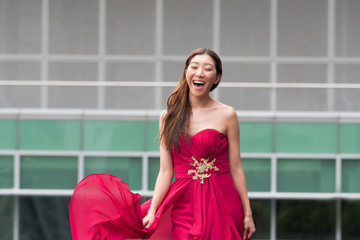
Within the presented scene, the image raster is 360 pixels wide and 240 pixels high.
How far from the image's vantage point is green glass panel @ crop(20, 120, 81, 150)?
11.0 m

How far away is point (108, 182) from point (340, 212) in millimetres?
7719

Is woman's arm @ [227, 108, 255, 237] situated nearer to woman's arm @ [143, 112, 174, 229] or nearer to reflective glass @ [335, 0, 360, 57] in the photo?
woman's arm @ [143, 112, 174, 229]

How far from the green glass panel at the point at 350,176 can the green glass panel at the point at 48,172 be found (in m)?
4.48

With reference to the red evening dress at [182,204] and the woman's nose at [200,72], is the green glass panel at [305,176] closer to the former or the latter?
the red evening dress at [182,204]

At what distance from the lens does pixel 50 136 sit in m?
11.0

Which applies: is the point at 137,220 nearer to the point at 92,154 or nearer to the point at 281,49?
the point at 92,154

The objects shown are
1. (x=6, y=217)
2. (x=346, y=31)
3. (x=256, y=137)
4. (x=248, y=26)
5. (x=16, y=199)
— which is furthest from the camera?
(x=248, y=26)

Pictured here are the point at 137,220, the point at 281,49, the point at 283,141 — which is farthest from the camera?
the point at 281,49

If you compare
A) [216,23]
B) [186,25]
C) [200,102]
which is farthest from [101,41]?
[200,102]

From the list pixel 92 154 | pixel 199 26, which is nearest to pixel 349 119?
pixel 199 26

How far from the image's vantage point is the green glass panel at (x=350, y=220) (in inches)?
433

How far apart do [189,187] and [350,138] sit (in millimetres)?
7259

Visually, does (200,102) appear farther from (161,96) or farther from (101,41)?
(101,41)

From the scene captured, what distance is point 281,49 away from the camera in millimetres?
12320
